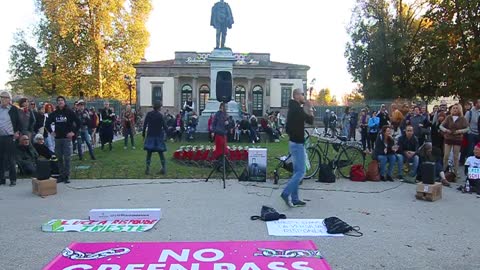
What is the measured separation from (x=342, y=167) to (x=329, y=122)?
19.2m

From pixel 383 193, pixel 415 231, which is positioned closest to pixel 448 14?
pixel 383 193

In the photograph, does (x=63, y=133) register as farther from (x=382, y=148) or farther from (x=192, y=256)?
(x=382, y=148)

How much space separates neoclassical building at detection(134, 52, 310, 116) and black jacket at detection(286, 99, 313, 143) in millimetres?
44869

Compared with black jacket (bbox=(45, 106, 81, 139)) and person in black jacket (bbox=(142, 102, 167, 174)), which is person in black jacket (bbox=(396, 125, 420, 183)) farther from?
black jacket (bbox=(45, 106, 81, 139))

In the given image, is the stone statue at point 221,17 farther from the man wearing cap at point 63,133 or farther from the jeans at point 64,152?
the jeans at point 64,152

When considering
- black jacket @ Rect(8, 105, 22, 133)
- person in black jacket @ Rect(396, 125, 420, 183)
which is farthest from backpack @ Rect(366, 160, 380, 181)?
black jacket @ Rect(8, 105, 22, 133)

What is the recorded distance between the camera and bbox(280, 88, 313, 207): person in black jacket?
22.8 ft

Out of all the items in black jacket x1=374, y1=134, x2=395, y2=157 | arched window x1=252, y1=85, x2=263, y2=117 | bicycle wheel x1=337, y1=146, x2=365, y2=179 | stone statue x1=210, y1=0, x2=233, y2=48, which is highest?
stone statue x1=210, y1=0, x2=233, y2=48

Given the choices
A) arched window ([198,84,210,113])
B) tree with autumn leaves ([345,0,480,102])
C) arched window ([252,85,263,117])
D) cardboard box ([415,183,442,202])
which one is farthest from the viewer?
arched window ([252,85,263,117])

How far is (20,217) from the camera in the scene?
6.31 metres

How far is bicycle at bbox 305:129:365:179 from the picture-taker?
9875 millimetres

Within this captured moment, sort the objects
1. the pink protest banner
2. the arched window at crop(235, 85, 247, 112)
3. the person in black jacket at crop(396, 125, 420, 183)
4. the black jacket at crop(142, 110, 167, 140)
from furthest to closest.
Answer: the arched window at crop(235, 85, 247, 112) < the black jacket at crop(142, 110, 167, 140) < the person in black jacket at crop(396, 125, 420, 183) < the pink protest banner

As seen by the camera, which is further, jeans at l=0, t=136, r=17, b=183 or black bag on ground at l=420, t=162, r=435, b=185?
jeans at l=0, t=136, r=17, b=183

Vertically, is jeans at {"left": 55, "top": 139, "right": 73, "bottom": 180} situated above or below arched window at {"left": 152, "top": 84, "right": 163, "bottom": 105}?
below
